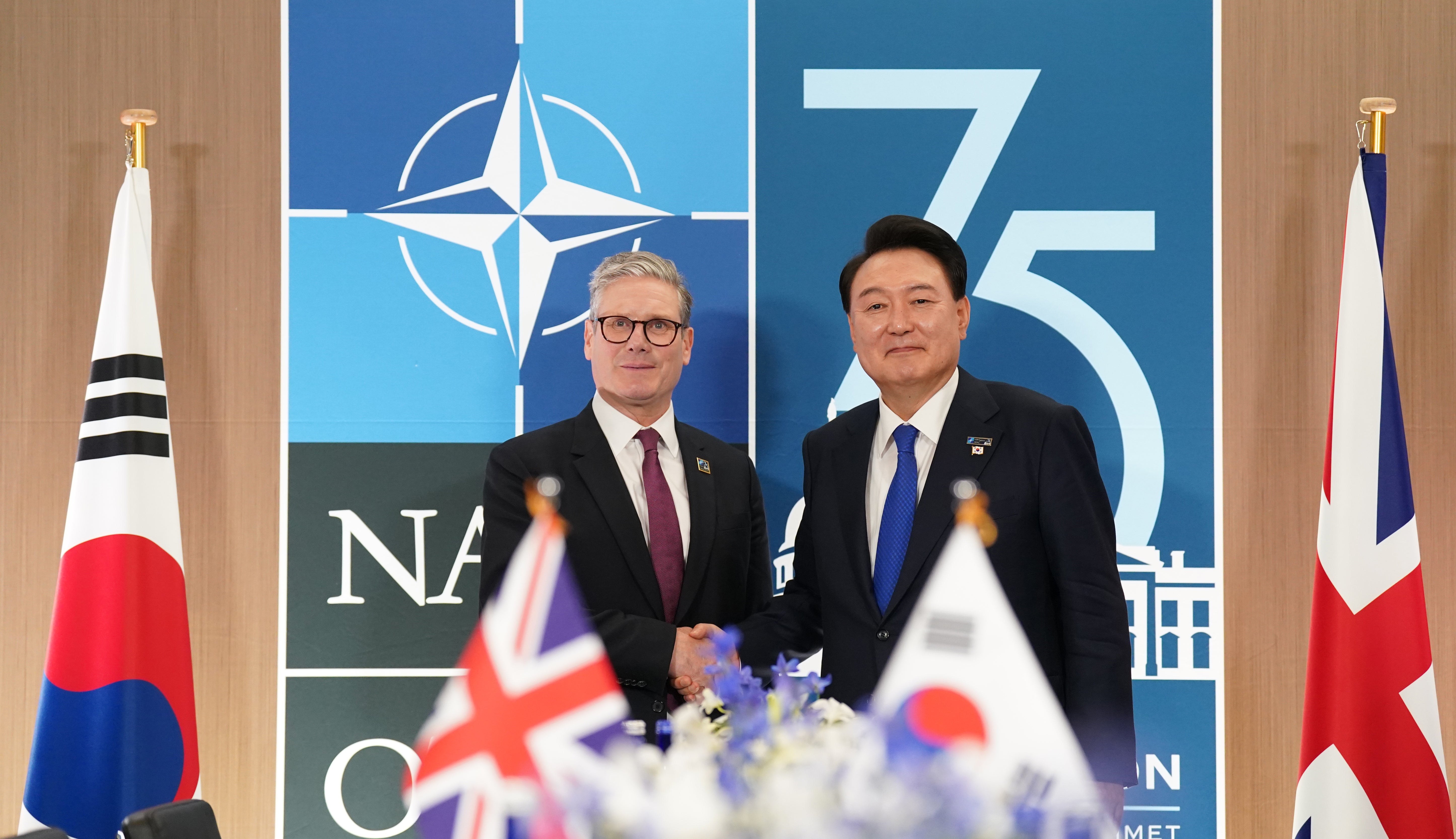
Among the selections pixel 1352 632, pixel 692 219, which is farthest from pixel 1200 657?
pixel 692 219

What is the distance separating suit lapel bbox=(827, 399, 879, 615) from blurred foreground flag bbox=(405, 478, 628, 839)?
104 centimetres

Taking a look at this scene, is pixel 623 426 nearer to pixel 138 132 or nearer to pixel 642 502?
pixel 642 502

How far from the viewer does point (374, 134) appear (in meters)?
3.29

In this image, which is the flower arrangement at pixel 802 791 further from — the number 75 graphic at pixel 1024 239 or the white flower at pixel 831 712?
the number 75 graphic at pixel 1024 239

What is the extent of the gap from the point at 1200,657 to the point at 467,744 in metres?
2.61

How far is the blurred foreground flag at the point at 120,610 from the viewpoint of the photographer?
2859 mm

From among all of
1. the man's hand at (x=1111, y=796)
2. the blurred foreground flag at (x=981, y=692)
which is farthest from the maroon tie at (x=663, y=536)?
the blurred foreground flag at (x=981, y=692)

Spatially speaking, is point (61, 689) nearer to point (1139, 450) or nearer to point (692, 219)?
point (692, 219)

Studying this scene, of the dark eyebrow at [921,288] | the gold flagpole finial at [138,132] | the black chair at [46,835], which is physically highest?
the gold flagpole finial at [138,132]

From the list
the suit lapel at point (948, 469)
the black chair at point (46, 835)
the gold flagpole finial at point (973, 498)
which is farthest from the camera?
the suit lapel at point (948, 469)

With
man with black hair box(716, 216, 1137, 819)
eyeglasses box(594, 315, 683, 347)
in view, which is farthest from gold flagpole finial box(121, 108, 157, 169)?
man with black hair box(716, 216, 1137, 819)

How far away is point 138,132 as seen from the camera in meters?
3.10

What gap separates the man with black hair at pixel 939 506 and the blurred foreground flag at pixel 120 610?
170 cm

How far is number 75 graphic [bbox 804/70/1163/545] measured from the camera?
327 centimetres
